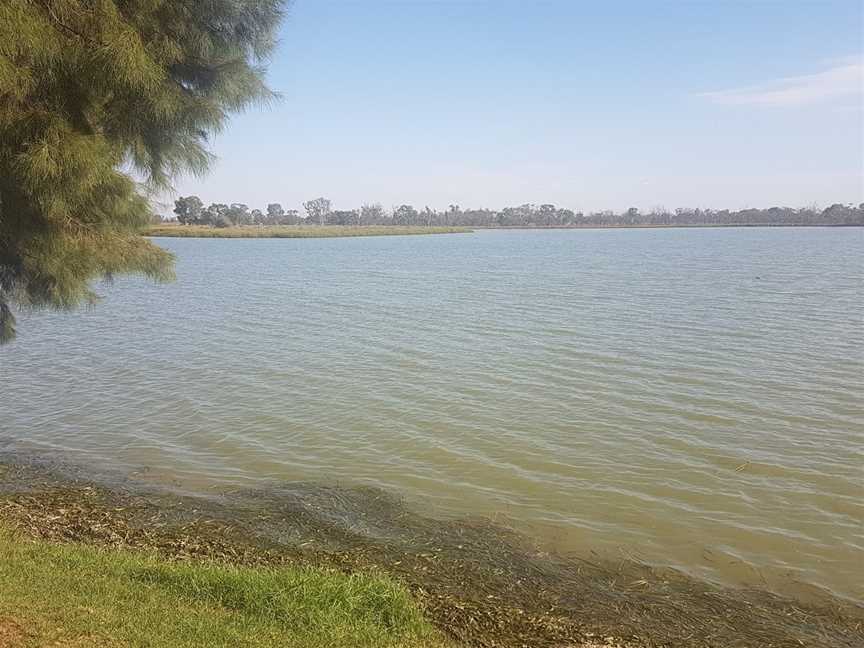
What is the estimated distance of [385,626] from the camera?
599cm

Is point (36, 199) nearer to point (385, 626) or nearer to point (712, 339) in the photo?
point (385, 626)

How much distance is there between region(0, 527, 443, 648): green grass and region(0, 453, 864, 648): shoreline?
597 mm

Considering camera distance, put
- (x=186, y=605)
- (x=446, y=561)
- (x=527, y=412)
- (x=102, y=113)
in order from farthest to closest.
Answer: (x=527, y=412) → (x=446, y=561) → (x=102, y=113) → (x=186, y=605)

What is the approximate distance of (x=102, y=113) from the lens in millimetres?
7156

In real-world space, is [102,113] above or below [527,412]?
above

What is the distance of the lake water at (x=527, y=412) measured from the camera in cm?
959

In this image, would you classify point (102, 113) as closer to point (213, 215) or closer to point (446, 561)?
point (446, 561)

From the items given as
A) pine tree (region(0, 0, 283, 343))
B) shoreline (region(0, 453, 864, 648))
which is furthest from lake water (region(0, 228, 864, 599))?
pine tree (region(0, 0, 283, 343))

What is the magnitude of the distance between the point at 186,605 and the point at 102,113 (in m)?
4.96

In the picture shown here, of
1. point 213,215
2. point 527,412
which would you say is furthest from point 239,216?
point 527,412

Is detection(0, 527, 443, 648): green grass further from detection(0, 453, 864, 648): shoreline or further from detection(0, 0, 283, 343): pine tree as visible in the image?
detection(0, 0, 283, 343): pine tree

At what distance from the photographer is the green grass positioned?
519cm

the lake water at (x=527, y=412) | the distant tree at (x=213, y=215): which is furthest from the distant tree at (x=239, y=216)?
the lake water at (x=527, y=412)

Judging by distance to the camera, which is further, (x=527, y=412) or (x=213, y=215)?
(x=213, y=215)
